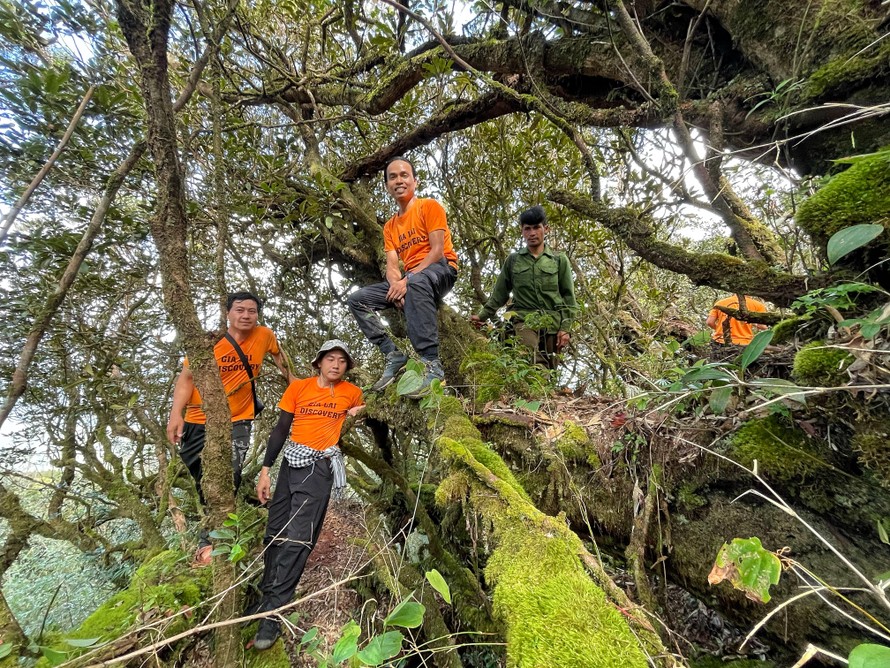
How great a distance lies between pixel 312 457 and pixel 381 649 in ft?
8.51

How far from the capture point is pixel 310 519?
10.4ft

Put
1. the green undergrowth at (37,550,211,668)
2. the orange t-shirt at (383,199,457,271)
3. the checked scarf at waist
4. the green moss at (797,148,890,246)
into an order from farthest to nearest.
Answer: the checked scarf at waist → the orange t-shirt at (383,199,457,271) → the green undergrowth at (37,550,211,668) → the green moss at (797,148,890,246)

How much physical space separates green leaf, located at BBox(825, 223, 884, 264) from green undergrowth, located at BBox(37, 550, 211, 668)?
12.8 ft

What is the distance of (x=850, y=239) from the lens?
3.93 feet

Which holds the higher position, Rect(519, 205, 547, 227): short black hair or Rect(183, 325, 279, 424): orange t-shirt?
Rect(519, 205, 547, 227): short black hair

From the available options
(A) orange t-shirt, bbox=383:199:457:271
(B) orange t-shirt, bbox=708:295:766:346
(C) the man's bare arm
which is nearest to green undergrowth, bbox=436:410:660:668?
(A) orange t-shirt, bbox=383:199:457:271

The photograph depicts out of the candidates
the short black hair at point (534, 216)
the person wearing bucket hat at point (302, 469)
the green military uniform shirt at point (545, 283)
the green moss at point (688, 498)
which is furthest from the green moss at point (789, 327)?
the person wearing bucket hat at point (302, 469)

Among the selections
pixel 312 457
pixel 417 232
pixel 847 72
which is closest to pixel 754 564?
pixel 847 72

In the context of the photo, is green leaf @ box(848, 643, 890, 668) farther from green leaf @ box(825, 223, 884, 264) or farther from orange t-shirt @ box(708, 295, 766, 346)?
orange t-shirt @ box(708, 295, 766, 346)

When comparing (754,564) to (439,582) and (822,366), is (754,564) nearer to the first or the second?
(439,582)

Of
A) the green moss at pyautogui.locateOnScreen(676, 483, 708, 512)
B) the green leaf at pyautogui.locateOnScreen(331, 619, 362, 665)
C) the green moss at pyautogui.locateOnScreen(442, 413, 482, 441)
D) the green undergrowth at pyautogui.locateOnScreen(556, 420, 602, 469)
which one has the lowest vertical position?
the green moss at pyautogui.locateOnScreen(676, 483, 708, 512)

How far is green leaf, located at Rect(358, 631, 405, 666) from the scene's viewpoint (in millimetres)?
877

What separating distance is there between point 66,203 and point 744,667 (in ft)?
19.1

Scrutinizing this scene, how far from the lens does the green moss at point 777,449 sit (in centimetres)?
150
